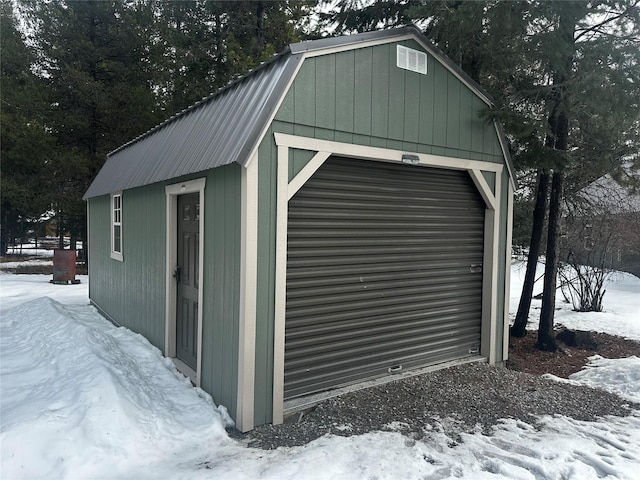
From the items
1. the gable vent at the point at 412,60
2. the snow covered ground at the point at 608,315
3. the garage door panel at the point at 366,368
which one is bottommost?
the snow covered ground at the point at 608,315

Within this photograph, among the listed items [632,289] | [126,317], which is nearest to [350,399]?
[126,317]

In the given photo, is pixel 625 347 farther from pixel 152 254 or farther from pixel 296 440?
pixel 152 254

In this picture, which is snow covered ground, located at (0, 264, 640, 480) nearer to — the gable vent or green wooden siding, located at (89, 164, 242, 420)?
green wooden siding, located at (89, 164, 242, 420)

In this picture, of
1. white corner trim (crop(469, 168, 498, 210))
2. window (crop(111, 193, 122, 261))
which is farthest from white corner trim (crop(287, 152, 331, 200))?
window (crop(111, 193, 122, 261))

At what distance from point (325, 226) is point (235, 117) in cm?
125

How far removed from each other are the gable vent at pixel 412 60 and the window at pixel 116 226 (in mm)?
4798

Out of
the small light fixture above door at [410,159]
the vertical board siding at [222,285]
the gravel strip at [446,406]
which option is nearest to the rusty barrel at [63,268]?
the vertical board siding at [222,285]

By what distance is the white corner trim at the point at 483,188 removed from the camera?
4922mm

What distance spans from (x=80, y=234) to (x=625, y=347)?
737 inches

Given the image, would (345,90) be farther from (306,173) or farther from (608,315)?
(608,315)

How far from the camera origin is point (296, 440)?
3.23 meters

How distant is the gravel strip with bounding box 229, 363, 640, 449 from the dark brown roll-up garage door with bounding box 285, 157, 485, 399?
314 mm

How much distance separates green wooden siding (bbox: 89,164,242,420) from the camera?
Answer: 11.5ft

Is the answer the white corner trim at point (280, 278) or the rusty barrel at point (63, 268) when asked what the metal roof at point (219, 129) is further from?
the rusty barrel at point (63, 268)
